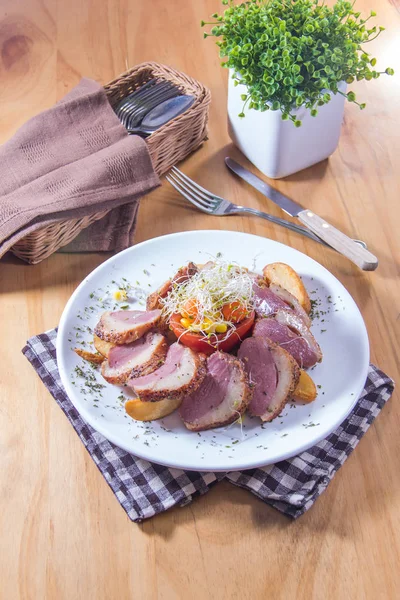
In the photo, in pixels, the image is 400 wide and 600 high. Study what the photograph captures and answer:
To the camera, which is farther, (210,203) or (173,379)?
(210,203)

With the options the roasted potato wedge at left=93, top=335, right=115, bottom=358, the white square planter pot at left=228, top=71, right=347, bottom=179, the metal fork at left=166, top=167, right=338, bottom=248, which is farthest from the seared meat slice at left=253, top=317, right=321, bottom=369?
the white square planter pot at left=228, top=71, right=347, bottom=179

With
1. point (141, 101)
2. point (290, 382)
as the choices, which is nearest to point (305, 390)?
point (290, 382)

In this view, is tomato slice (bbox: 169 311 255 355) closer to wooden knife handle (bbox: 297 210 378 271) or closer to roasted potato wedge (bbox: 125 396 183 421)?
roasted potato wedge (bbox: 125 396 183 421)

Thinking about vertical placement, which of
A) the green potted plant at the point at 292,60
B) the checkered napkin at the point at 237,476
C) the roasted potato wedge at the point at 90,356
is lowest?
the checkered napkin at the point at 237,476

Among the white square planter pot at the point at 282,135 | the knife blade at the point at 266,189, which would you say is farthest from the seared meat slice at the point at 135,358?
the white square planter pot at the point at 282,135

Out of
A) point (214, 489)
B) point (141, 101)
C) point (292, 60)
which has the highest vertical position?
A: point (292, 60)

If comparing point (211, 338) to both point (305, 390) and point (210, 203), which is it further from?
point (210, 203)

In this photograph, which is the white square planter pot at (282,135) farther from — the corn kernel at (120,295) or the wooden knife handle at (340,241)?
the corn kernel at (120,295)
